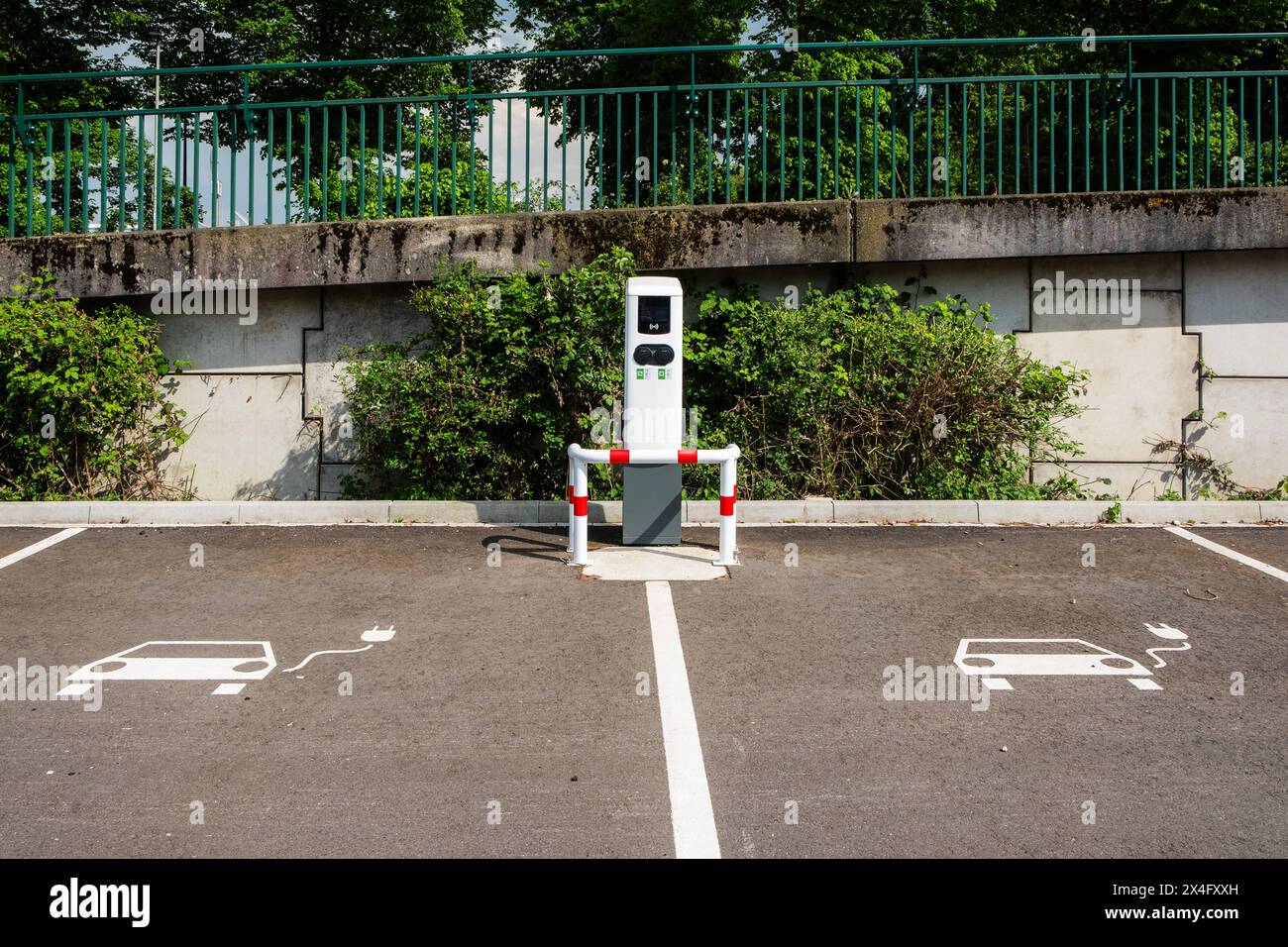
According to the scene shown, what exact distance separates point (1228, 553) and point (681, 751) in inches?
218

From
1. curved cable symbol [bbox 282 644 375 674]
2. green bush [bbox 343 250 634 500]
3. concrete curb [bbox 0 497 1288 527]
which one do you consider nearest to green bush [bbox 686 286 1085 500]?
concrete curb [bbox 0 497 1288 527]

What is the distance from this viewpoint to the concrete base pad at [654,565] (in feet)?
24.8

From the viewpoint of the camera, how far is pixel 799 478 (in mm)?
10078

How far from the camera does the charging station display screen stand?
835 centimetres

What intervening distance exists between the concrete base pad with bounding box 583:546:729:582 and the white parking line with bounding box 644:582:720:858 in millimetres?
794

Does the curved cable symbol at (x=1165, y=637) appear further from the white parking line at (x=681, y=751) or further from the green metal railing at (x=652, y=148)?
the green metal railing at (x=652, y=148)

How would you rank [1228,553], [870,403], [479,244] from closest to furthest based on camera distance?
[1228,553]
[870,403]
[479,244]

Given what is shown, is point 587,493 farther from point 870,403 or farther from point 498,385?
point 870,403

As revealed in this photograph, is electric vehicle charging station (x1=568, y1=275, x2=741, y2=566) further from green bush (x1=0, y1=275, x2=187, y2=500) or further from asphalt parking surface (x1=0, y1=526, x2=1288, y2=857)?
green bush (x1=0, y1=275, x2=187, y2=500)

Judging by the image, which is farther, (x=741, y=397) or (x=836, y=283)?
(x=836, y=283)

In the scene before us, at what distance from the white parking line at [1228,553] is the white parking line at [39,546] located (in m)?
8.68

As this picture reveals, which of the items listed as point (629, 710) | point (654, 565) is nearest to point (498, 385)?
point (654, 565)

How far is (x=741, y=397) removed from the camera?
399 inches
